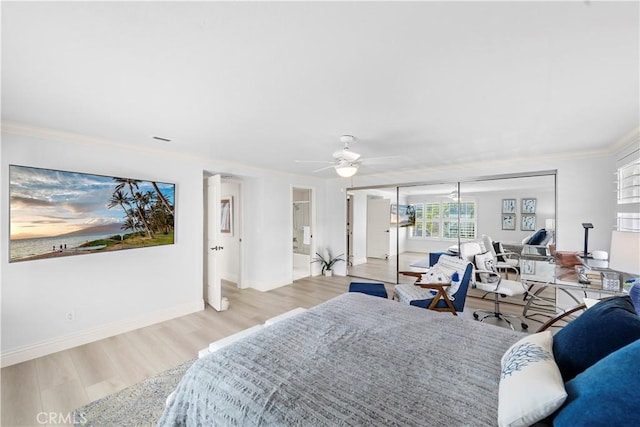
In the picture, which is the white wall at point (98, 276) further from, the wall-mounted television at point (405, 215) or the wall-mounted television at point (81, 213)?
the wall-mounted television at point (405, 215)

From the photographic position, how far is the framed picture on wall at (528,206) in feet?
13.6

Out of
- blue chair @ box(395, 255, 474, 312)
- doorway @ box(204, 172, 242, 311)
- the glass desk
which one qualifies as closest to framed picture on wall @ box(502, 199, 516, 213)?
the glass desk

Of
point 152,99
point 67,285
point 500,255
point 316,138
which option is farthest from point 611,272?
point 67,285

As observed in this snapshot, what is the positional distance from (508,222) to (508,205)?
30cm

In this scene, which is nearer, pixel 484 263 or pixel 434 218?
pixel 484 263

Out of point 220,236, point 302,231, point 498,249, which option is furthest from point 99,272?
point 498,249

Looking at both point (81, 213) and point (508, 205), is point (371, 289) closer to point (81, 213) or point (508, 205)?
point (508, 205)

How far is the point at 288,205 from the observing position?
18.2 feet

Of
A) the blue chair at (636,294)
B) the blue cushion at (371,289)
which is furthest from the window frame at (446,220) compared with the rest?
the blue chair at (636,294)

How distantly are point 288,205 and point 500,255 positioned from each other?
4083 mm

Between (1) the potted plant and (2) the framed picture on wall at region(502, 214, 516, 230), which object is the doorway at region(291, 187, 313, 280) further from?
(2) the framed picture on wall at region(502, 214, 516, 230)

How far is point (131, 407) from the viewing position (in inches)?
77.6

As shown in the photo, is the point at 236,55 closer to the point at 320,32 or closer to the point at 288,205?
the point at 320,32

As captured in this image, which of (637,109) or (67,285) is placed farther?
(67,285)
